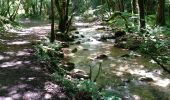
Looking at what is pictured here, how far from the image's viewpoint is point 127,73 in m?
13.1

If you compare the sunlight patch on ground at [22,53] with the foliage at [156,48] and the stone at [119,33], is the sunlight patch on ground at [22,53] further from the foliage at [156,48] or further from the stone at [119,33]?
the stone at [119,33]

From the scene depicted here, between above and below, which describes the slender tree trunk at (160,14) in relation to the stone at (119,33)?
above

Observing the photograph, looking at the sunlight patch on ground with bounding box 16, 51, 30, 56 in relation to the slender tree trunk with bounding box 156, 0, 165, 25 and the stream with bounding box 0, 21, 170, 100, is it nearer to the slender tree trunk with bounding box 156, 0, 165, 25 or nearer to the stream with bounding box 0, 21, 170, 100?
the stream with bounding box 0, 21, 170, 100

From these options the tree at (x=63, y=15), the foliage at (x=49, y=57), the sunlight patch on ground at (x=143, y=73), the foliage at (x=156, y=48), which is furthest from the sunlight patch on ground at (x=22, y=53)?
the tree at (x=63, y=15)

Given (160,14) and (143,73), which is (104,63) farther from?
(160,14)

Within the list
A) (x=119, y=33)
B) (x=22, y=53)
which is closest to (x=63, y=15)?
(x=119, y=33)

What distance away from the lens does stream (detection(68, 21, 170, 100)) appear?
1053cm

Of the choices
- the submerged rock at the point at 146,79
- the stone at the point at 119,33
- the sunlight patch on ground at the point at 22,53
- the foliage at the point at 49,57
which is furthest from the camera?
the stone at the point at 119,33

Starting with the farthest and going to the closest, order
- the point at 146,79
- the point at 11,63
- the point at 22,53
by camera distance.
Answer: the point at 22,53 < the point at 146,79 < the point at 11,63

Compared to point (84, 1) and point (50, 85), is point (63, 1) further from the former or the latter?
point (84, 1)

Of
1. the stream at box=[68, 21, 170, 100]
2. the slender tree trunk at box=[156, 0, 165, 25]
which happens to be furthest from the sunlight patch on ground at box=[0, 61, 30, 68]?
the slender tree trunk at box=[156, 0, 165, 25]

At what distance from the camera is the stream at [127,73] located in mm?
10531

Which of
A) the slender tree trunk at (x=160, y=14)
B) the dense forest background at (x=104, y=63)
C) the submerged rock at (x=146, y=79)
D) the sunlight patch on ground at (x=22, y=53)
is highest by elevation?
the slender tree trunk at (x=160, y=14)

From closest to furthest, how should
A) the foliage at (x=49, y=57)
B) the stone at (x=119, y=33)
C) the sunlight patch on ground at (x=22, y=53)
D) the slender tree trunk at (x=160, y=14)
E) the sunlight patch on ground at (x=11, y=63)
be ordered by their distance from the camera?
the sunlight patch on ground at (x=11, y=63) → the foliage at (x=49, y=57) → the sunlight patch on ground at (x=22, y=53) → the stone at (x=119, y=33) → the slender tree trunk at (x=160, y=14)
